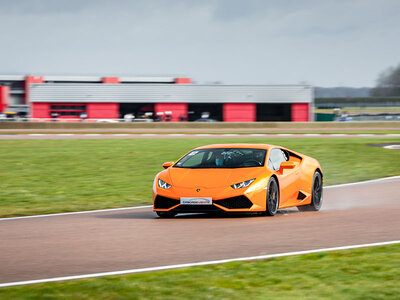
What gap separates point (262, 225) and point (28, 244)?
316cm

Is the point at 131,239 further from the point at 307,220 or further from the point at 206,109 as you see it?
the point at 206,109

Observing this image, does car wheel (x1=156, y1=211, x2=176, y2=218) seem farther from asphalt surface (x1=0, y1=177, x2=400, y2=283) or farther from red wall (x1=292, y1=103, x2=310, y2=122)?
red wall (x1=292, y1=103, x2=310, y2=122)

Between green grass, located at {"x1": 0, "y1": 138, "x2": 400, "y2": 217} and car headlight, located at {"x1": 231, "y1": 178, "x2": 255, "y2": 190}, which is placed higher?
car headlight, located at {"x1": 231, "y1": 178, "x2": 255, "y2": 190}

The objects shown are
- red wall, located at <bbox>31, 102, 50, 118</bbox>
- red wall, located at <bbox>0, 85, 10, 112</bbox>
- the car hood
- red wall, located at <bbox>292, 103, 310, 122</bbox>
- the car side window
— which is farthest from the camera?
red wall, located at <bbox>292, 103, 310, 122</bbox>

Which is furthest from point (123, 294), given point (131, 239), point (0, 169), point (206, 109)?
→ point (206, 109)

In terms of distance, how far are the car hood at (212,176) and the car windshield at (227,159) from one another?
0.72 feet

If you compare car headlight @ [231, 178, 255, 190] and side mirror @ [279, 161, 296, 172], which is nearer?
car headlight @ [231, 178, 255, 190]

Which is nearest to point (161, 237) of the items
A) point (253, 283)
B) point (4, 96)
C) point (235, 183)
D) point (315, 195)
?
point (235, 183)

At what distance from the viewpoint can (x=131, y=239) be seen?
347 inches

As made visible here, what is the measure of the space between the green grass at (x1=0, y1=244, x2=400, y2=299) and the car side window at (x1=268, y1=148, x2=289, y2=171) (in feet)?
14.5

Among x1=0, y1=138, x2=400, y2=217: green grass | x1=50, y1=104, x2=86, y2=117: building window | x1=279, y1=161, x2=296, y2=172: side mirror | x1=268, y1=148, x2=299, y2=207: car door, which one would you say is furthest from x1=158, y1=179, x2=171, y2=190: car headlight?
x1=50, y1=104, x2=86, y2=117: building window

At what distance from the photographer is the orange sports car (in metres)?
10.5

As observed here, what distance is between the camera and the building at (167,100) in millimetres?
85938

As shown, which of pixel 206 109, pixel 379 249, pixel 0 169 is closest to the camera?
pixel 379 249
